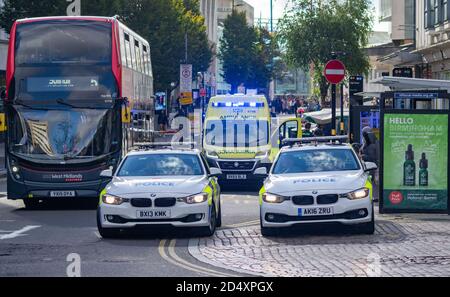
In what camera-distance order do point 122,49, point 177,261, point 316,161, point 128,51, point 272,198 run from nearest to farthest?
point 177,261 < point 272,198 < point 316,161 < point 122,49 < point 128,51

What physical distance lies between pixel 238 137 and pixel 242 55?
9607 cm

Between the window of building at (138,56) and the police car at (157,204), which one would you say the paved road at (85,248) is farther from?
the window of building at (138,56)

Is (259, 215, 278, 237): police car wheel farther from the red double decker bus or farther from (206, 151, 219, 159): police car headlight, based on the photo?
(206, 151, 219, 159): police car headlight

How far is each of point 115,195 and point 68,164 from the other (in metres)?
6.58

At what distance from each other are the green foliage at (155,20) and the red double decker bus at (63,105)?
94.4 feet

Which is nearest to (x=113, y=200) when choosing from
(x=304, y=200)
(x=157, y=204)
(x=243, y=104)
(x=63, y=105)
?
(x=157, y=204)

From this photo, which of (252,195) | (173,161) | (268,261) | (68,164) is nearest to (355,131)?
(252,195)

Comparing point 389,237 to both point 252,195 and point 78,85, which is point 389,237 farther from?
point 252,195

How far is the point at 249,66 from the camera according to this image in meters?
126

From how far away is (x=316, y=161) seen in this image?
1861cm

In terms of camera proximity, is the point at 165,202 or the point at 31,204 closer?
the point at 165,202

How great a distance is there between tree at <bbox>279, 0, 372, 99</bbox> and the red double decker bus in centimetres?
2888

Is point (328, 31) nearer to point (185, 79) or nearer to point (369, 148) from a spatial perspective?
point (185, 79)

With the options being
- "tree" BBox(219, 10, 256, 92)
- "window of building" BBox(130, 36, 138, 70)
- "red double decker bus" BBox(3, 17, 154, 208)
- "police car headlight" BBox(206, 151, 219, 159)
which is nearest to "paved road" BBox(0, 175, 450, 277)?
"red double decker bus" BBox(3, 17, 154, 208)
